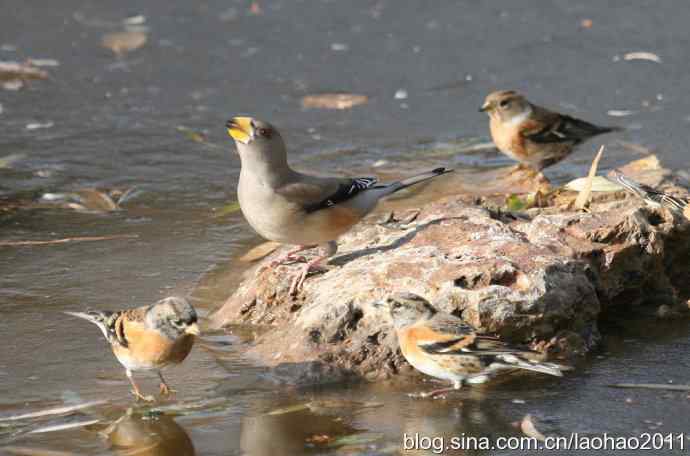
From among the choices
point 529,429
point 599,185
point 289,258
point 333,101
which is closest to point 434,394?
point 529,429

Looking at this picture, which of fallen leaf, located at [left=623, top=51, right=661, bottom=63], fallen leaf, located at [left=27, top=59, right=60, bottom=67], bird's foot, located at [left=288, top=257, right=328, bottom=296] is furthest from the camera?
fallen leaf, located at [left=27, top=59, right=60, bottom=67]

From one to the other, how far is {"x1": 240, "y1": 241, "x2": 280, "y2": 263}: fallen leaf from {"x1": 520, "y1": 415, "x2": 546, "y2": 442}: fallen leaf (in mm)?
2911

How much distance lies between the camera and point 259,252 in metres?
7.96

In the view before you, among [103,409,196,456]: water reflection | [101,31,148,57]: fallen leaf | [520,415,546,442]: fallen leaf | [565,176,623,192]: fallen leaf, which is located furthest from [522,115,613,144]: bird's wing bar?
[101,31,148,57]: fallen leaf

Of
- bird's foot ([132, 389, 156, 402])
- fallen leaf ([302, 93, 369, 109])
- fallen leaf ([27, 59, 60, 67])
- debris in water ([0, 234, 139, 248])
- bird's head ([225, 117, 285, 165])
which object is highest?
fallen leaf ([27, 59, 60, 67])

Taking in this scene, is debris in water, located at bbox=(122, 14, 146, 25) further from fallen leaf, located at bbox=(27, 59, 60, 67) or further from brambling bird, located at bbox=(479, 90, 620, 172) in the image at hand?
brambling bird, located at bbox=(479, 90, 620, 172)

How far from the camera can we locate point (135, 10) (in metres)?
14.2

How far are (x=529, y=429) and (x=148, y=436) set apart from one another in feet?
5.72

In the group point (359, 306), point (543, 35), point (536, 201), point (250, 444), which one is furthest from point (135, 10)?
point (250, 444)

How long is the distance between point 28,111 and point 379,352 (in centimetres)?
648

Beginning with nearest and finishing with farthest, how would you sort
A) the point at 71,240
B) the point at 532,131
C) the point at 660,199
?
the point at 660,199 < the point at 71,240 < the point at 532,131

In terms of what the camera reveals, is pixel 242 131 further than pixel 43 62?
No

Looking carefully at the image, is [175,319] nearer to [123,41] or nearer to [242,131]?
[242,131]

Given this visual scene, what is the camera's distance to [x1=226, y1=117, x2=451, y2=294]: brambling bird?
22.5 feet
